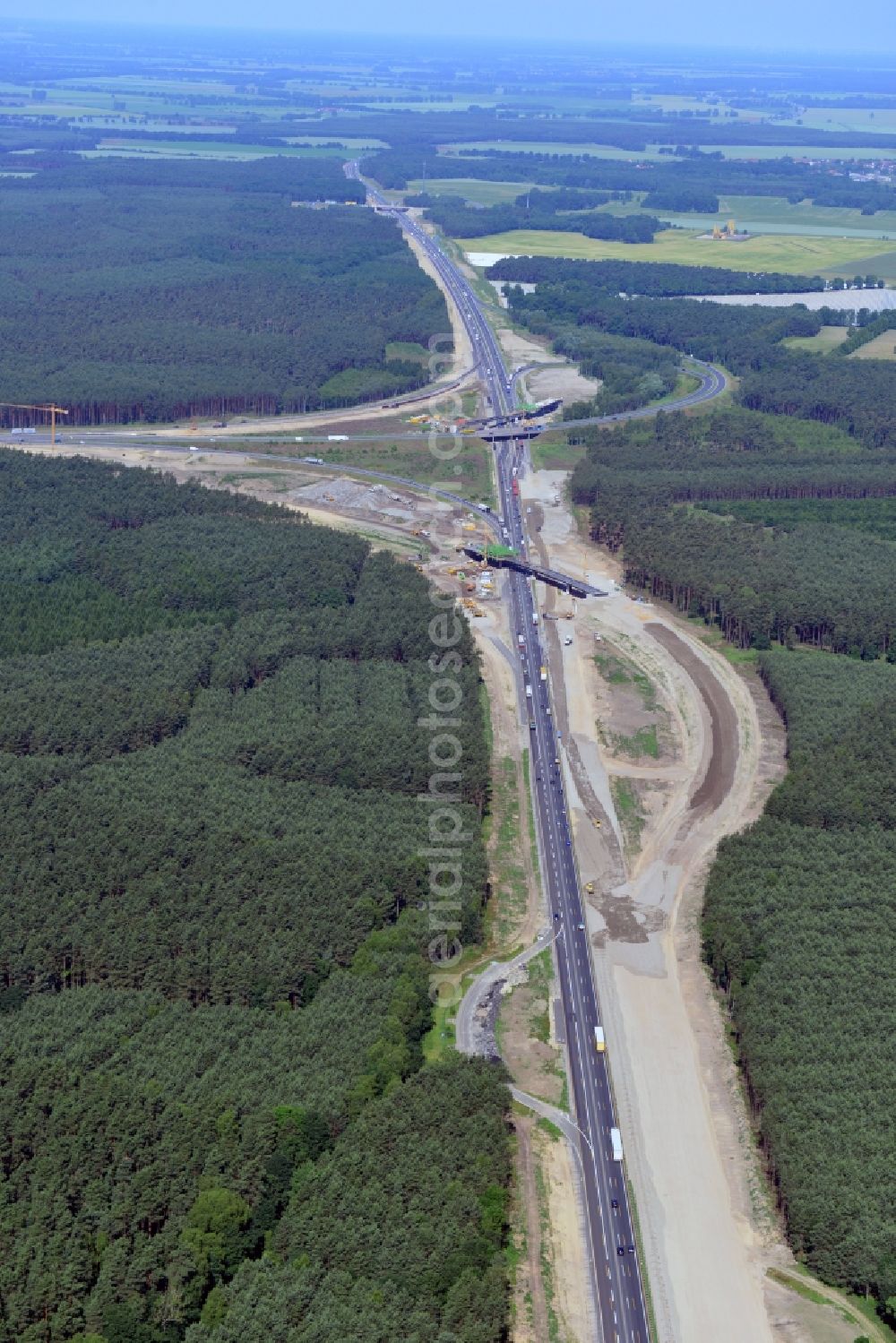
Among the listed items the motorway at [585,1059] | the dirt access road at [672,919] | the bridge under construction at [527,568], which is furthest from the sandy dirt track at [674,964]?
the bridge under construction at [527,568]

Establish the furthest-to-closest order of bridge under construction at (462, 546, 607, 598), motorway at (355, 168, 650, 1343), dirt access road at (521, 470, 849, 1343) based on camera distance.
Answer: bridge under construction at (462, 546, 607, 598) → dirt access road at (521, 470, 849, 1343) → motorway at (355, 168, 650, 1343)

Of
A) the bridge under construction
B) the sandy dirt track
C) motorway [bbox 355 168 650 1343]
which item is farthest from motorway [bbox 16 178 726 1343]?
the bridge under construction

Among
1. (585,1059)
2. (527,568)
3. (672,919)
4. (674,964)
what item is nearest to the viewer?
(585,1059)

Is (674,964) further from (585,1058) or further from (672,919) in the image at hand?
(585,1058)

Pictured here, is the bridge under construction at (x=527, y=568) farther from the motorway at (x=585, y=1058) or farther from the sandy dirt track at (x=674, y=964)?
the motorway at (x=585, y=1058)

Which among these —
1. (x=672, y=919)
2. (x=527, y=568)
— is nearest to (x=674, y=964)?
(x=672, y=919)

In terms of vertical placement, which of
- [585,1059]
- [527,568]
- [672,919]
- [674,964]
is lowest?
[585,1059]

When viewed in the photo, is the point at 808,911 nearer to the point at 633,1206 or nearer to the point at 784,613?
the point at 633,1206

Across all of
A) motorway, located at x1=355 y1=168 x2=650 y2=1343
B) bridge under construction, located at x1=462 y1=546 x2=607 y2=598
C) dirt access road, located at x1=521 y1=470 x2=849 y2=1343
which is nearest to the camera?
motorway, located at x1=355 y1=168 x2=650 y2=1343

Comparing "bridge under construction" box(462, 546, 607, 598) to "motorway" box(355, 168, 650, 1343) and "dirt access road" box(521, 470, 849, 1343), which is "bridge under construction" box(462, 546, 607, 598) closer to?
"dirt access road" box(521, 470, 849, 1343)

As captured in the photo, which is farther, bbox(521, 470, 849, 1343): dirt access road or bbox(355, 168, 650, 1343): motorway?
bbox(521, 470, 849, 1343): dirt access road
